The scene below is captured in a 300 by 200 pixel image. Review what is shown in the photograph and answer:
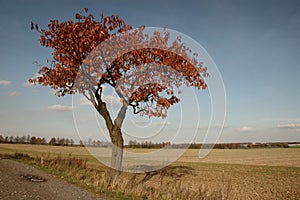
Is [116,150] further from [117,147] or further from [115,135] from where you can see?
[115,135]

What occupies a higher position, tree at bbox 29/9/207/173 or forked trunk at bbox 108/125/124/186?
tree at bbox 29/9/207/173

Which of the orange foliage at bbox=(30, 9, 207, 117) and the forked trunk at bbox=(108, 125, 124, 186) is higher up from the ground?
the orange foliage at bbox=(30, 9, 207, 117)

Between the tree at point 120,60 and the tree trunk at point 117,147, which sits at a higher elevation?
the tree at point 120,60

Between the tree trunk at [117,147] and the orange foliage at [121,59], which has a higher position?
the orange foliage at [121,59]

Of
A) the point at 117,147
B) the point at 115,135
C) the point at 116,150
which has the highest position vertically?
the point at 115,135

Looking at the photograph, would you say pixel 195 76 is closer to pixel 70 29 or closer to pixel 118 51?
pixel 118 51

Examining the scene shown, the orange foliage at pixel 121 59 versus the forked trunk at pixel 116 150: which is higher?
the orange foliage at pixel 121 59

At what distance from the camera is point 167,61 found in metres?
12.2

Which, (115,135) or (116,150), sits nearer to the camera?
(116,150)

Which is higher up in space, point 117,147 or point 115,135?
point 115,135

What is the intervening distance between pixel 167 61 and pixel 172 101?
2.07 m

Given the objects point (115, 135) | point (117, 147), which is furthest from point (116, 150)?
point (115, 135)

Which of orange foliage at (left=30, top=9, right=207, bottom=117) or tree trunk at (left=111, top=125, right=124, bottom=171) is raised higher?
orange foliage at (left=30, top=9, right=207, bottom=117)

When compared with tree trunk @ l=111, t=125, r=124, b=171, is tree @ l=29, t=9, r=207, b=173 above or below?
above
